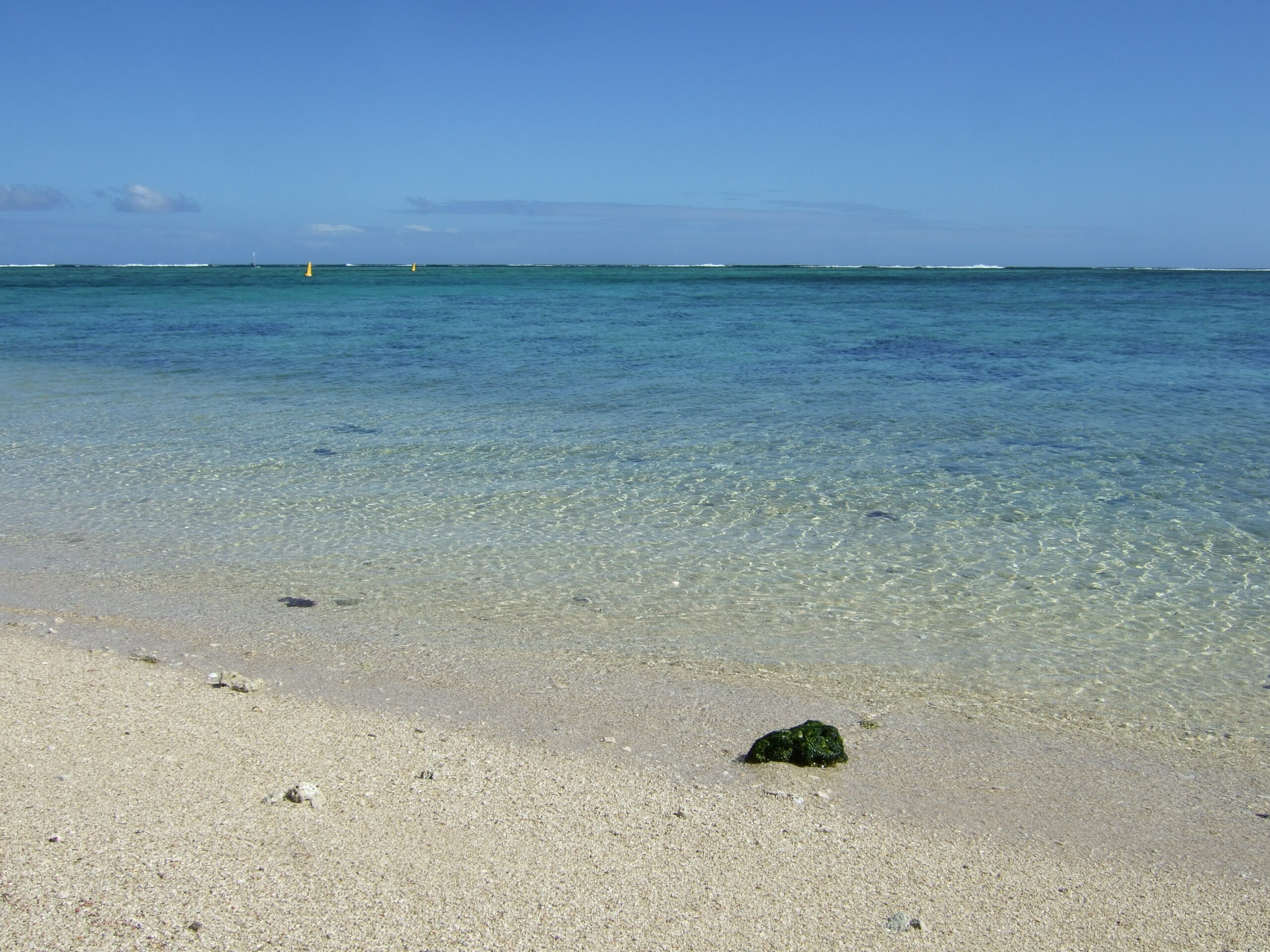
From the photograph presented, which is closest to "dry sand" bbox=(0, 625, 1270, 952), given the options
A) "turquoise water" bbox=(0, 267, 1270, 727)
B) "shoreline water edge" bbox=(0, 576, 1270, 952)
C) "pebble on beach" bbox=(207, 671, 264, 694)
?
"shoreline water edge" bbox=(0, 576, 1270, 952)

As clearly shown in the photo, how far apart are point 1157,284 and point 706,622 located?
63.6 meters

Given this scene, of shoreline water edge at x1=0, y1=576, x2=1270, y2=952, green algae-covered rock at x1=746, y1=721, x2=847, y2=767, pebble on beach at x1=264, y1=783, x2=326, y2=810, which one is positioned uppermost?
green algae-covered rock at x1=746, y1=721, x2=847, y2=767

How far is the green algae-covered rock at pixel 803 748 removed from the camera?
3.85 m

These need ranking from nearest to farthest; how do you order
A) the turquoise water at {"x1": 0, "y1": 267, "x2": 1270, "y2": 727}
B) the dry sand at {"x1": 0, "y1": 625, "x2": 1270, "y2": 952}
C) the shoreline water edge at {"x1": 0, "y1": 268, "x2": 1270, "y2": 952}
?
the dry sand at {"x1": 0, "y1": 625, "x2": 1270, "y2": 952} → the shoreline water edge at {"x1": 0, "y1": 268, "x2": 1270, "y2": 952} → the turquoise water at {"x1": 0, "y1": 267, "x2": 1270, "y2": 727}

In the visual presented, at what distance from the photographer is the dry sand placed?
279 centimetres

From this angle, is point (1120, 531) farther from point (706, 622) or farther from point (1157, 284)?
point (1157, 284)

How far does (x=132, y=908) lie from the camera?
279cm

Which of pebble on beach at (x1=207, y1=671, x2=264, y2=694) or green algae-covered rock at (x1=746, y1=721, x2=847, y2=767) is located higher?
green algae-covered rock at (x1=746, y1=721, x2=847, y2=767)

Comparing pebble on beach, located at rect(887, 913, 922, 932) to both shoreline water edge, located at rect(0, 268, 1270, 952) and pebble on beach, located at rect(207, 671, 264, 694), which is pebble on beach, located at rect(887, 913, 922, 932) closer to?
shoreline water edge, located at rect(0, 268, 1270, 952)

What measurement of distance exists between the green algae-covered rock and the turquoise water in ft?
3.76

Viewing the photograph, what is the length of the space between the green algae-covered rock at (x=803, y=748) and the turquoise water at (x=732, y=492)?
1.14 metres

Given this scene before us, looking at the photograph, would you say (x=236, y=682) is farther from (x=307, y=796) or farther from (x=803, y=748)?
(x=803, y=748)

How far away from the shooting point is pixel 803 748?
152 inches

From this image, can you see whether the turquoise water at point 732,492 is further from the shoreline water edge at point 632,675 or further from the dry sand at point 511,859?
the dry sand at point 511,859
